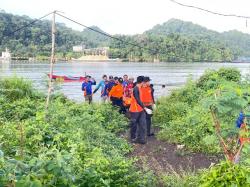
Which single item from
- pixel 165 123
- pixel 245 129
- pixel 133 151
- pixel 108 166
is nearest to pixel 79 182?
pixel 108 166

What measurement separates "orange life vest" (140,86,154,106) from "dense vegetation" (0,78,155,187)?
114 cm

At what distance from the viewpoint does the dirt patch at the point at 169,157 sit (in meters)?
8.22

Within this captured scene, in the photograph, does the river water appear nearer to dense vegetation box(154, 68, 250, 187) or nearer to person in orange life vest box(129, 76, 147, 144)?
person in orange life vest box(129, 76, 147, 144)

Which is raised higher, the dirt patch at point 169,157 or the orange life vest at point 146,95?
the orange life vest at point 146,95

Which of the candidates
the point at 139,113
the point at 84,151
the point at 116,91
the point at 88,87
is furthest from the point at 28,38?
the point at 84,151

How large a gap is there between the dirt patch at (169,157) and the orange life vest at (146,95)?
1.19m

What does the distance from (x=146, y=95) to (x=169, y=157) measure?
90.8 inches

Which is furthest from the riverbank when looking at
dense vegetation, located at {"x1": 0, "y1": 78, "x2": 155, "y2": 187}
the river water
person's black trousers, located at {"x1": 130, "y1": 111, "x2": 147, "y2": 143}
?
the river water

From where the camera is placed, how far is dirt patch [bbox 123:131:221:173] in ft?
27.0

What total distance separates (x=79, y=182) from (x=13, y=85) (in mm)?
9443

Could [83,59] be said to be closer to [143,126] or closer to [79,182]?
[143,126]

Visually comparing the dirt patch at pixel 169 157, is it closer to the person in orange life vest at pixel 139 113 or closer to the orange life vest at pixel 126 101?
the person in orange life vest at pixel 139 113

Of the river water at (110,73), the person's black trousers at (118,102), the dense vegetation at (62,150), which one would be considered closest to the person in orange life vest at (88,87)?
the river water at (110,73)

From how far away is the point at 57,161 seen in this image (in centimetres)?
391
